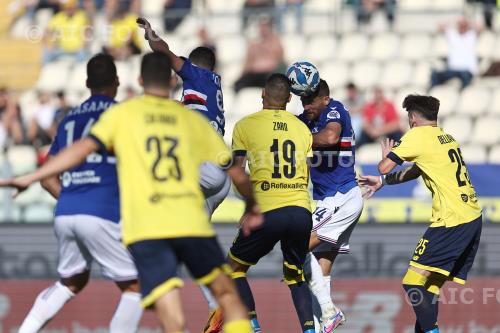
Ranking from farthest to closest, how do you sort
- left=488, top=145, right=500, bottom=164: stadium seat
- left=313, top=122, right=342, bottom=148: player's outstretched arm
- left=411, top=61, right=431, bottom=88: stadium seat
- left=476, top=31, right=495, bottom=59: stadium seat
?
left=476, top=31, right=495, bottom=59: stadium seat, left=411, top=61, right=431, bottom=88: stadium seat, left=488, top=145, right=500, bottom=164: stadium seat, left=313, top=122, right=342, bottom=148: player's outstretched arm

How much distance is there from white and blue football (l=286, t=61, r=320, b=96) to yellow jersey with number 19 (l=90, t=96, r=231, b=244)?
3.45m

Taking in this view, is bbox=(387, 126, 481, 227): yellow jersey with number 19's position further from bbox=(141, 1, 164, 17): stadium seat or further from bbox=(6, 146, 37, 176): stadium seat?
bbox=(141, 1, 164, 17): stadium seat

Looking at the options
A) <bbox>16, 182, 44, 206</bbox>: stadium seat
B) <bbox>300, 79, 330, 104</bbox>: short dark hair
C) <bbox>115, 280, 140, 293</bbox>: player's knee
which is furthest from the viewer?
<bbox>16, 182, 44, 206</bbox>: stadium seat

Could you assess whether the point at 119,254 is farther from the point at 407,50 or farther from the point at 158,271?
the point at 407,50

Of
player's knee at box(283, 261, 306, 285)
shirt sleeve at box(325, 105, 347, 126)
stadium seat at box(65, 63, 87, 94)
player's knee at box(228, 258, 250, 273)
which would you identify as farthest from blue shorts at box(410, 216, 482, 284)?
stadium seat at box(65, 63, 87, 94)

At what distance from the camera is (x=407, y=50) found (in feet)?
69.1

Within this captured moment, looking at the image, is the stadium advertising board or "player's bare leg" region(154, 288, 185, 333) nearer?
"player's bare leg" region(154, 288, 185, 333)

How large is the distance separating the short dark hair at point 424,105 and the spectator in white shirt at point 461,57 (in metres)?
9.28

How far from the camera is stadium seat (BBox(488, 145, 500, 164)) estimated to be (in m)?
18.4

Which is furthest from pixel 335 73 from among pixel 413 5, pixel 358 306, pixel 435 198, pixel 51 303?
pixel 51 303

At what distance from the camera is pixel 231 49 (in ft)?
70.3

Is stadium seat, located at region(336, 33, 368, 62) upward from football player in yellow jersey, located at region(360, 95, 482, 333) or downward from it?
upward

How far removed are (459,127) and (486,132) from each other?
1.51 feet

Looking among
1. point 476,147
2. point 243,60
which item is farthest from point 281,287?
point 243,60
